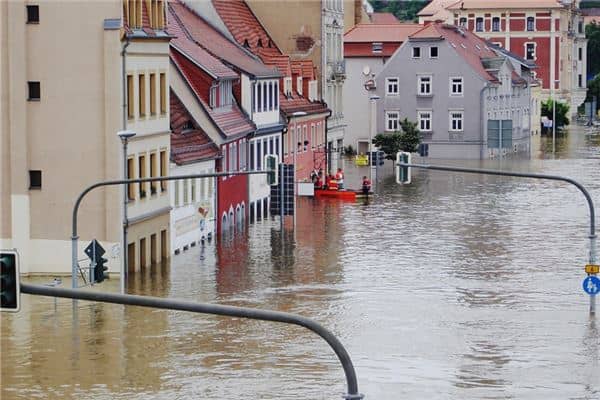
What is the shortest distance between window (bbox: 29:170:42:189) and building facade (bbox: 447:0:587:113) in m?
104

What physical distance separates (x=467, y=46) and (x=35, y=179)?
2524 inches

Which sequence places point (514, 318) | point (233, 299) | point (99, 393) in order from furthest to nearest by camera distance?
point (233, 299) → point (514, 318) → point (99, 393)

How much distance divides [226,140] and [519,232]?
10.7 metres

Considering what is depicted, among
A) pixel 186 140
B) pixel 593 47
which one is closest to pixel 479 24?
pixel 593 47

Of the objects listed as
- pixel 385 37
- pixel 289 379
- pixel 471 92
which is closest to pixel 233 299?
pixel 289 379

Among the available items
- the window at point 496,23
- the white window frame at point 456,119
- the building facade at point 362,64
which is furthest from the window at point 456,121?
the window at point 496,23

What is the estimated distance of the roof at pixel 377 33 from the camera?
10806 centimetres

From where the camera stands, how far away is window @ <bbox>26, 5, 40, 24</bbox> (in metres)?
44.1

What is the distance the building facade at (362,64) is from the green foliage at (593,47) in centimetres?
8286

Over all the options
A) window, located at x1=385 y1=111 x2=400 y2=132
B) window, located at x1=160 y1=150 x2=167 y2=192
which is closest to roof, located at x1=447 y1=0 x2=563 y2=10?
window, located at x1=385 y1=111 x2=400 y2=132

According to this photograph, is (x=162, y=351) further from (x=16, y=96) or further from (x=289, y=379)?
(x=16, y=96)

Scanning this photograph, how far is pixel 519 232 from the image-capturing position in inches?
2286

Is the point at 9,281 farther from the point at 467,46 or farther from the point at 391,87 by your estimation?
→ the point at 467,46

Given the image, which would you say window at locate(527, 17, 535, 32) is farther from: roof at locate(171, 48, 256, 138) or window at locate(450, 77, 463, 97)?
roof at locate(171, 48, 256, 138)
